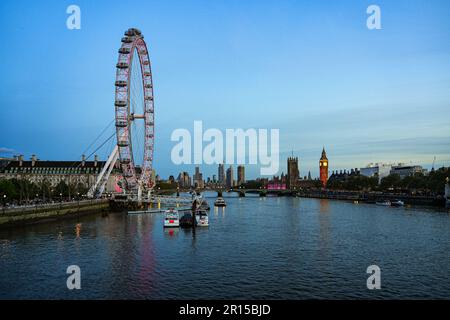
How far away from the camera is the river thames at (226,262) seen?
20609 mm

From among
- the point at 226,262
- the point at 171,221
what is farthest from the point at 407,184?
the point at 226,262

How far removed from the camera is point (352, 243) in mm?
35312

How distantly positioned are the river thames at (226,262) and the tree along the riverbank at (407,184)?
60.0 metres

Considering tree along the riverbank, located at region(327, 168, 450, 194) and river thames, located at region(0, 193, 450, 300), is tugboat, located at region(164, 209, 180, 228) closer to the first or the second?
river thames, located at region(0, 193, 450, 300)

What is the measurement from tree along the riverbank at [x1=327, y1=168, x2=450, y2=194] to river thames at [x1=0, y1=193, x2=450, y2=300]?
59958 millimetres

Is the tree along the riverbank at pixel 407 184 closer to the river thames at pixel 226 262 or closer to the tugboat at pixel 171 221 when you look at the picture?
the river thames at pixel 226 262

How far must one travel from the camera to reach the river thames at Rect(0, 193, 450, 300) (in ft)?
67.6

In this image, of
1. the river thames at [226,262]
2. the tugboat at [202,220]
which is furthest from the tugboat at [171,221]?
the tugboat at [202,220]

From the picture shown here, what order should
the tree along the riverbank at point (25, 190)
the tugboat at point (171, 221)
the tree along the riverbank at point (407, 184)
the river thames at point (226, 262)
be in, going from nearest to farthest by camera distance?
the river thames at point (226, 262)
the tugboat at point (171, 221)
the tree along the riverbank at point (25, 190)
the tree along the riverbank at point (407, 184)

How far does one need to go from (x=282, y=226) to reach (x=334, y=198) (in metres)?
92.8

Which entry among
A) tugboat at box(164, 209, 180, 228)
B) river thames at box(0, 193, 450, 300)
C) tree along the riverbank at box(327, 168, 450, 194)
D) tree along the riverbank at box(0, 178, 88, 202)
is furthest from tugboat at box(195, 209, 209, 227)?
tree along the riverbank at box(327, 168, 450, 194)

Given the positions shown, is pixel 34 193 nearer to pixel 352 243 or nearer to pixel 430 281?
pixel 352 243

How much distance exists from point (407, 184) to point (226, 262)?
109 metres
